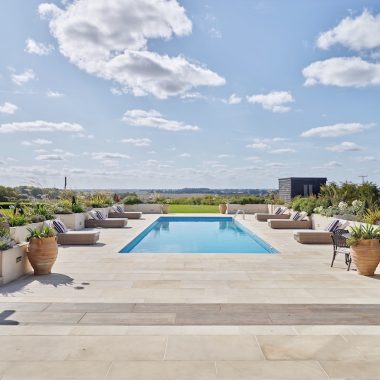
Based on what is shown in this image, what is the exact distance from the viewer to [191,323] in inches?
164

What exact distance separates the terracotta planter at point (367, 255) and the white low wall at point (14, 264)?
585cm

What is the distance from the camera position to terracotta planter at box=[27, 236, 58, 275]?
6578 millimetres

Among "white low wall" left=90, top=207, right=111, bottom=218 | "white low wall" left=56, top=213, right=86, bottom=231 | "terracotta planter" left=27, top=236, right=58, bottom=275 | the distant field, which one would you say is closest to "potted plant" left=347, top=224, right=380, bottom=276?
"terracotta planter" left=27, top=236, right=58, bottom=275

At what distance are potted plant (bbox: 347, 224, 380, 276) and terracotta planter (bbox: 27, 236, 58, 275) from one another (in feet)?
17.4

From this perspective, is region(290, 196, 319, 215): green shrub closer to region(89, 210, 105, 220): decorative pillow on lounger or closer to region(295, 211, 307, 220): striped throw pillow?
region(295, 211, 307, 220): striped throw pillow

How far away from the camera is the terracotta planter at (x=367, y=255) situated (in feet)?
21.3

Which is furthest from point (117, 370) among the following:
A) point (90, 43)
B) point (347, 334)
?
point (90, 43)

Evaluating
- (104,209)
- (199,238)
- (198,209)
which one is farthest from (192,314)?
(198,209)

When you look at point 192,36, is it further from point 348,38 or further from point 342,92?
point 342,92

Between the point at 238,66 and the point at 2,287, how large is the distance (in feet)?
43.4

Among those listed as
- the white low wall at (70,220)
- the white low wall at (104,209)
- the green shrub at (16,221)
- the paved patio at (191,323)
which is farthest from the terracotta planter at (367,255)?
the white low wall at (104,209)

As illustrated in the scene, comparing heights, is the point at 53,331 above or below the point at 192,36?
below

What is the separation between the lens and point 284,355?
11.0 feet

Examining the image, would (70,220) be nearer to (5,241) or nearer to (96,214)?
(96,214)
